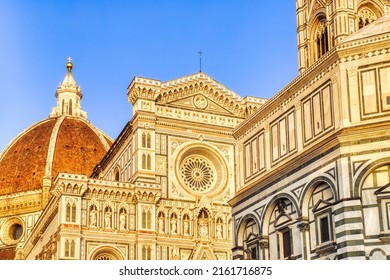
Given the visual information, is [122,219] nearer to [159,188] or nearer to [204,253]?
[159,188]

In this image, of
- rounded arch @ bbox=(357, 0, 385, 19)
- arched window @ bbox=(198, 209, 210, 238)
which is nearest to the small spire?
arched window @ bbox=(198, 209, 210, 238)

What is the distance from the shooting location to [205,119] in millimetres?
49719

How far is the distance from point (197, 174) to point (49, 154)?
35.7 metres

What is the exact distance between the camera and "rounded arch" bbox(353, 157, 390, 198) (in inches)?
871

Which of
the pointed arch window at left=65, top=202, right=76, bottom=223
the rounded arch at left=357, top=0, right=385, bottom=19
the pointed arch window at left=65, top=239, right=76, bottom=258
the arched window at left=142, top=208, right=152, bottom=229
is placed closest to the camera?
the rounded arch at left=357, top=0, right=385, bottom=19

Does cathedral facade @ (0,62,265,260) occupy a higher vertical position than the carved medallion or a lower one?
lower

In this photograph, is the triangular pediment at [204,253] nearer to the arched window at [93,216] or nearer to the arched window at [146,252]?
the arched window at [146,252]

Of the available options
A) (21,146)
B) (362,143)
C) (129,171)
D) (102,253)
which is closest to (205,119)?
(129,171)

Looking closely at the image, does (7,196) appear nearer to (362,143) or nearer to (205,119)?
(205,119)

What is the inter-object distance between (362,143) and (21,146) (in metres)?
67.3

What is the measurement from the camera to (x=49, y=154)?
81438mm

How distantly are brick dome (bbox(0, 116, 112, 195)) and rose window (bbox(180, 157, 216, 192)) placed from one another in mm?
31300

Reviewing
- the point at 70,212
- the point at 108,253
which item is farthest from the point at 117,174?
the point at 108,253

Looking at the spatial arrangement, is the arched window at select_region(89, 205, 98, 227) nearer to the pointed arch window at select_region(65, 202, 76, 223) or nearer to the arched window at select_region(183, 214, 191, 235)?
the pointed arch window at select_region(65, 202, 76, 223)
